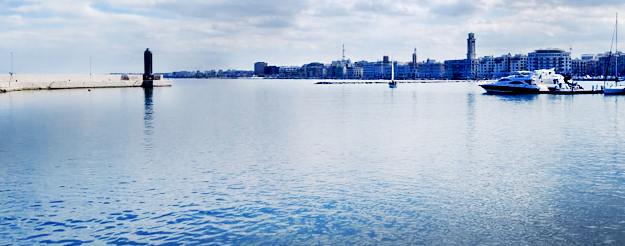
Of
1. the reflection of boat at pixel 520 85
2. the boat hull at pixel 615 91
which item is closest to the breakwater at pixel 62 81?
the reflection of boat at pixel 520 85

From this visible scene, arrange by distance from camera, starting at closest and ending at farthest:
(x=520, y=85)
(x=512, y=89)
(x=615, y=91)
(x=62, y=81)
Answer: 1. (x=615, y=91)
2. (x=520, y=85)
3. (x=512, y=89)
4. (x=62, y=81)

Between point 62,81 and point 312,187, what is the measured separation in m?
104

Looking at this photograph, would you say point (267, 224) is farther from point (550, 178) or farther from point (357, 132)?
point (357, 132)

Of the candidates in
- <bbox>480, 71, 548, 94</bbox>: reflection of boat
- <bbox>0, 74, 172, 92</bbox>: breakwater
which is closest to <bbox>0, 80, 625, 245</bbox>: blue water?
<bbox>480, 71, 548, 94</bbox>: reflection of boat

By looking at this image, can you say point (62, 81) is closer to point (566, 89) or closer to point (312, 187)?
point (566, 89)

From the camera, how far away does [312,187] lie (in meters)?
17.6

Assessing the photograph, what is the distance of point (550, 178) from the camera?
18875mm

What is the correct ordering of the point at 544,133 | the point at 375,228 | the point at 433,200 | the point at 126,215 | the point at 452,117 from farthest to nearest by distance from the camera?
1. the point at 452,117
2. the point at 544,133
3. the point at 433,200
4. the point at 126,215
5. the point at 375,228

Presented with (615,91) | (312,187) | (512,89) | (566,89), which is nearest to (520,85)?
(512,89)

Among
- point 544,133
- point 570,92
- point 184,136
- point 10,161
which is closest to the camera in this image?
point 10,161

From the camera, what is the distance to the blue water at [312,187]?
1291 centimetres

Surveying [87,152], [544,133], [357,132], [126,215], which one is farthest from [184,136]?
[544,133]

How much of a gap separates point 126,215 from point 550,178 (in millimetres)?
12668

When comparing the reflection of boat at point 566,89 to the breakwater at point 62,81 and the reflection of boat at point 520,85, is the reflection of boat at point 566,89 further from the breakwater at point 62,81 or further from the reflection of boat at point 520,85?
the breakwater at point 62,81
